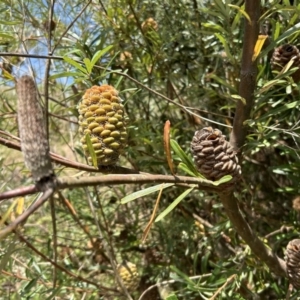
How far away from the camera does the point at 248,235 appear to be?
0.61m

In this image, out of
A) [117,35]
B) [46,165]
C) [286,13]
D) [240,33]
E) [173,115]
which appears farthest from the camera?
[173,115]

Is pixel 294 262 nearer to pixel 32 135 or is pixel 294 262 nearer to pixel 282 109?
pixel 282 109

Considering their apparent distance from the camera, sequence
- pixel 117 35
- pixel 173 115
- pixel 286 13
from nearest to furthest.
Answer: pixel 286 13, pixel 117 35, pixel 173 115

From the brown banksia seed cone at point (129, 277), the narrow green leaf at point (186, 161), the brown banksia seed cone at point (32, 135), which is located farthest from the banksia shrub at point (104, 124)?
the brown banksia seed cone at point (129, 277)

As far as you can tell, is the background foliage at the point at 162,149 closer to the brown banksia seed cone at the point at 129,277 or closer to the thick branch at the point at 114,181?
the brown banksia seed cone at the point at 129,277

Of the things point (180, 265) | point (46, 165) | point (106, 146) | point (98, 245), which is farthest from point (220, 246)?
point (46, 165)

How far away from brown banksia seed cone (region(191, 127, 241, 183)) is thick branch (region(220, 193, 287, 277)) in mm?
39

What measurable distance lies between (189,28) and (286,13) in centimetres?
32

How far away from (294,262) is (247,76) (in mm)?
275

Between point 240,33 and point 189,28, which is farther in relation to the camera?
point 189,28

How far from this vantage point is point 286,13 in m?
0.59

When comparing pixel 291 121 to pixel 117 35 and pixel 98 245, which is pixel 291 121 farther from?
pixel 98 245

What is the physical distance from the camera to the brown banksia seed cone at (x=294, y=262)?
2.06 ft

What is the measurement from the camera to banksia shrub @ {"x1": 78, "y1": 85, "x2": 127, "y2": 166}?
44cm
